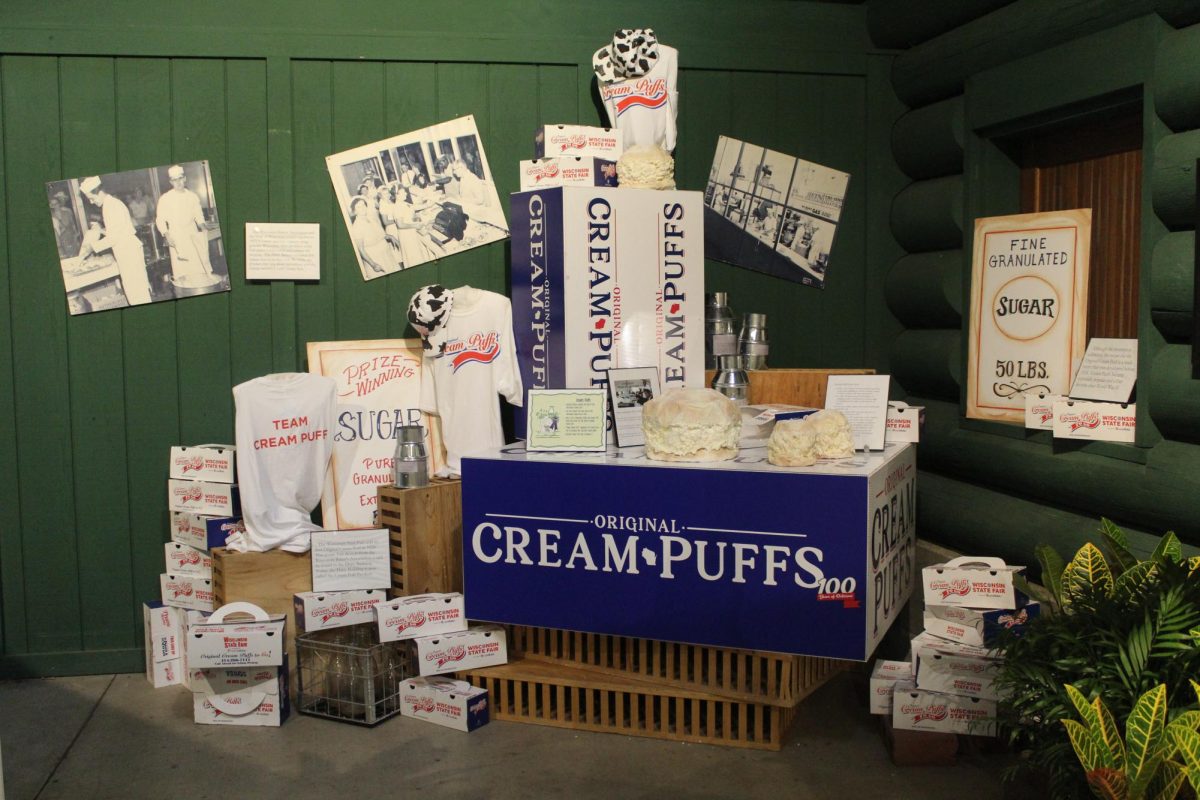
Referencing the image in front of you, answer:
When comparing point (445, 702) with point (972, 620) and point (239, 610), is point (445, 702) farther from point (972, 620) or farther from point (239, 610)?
point (972, 620)

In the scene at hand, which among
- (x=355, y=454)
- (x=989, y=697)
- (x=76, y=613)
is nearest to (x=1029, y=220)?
(x=989, y=697)

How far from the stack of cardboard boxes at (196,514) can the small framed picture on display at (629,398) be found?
1.48 m

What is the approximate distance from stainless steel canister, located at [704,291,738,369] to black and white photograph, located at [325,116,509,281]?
3.20 ft

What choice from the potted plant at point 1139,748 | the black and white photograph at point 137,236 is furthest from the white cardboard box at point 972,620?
the black and white photograph at point 137,236

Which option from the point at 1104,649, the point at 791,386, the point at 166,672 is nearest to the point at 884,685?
the point at 1104,649

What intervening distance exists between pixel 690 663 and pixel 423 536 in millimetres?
1039

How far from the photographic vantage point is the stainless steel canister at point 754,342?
4.22 m

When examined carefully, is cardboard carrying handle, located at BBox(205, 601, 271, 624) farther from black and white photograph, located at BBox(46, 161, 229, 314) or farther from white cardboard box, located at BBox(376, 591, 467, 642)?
black and white photograph, located at BBox(46, 161, 229, 314)

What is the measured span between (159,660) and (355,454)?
106 centimetres

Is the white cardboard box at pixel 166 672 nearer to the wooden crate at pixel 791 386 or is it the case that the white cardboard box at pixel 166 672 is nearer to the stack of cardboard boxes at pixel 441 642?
the stack of cardboard boxes at pixel 441 642

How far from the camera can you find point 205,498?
420 cm

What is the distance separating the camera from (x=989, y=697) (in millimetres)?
3285

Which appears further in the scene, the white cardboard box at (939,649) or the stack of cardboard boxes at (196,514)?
the stack of cardboard boxes at (196,514)

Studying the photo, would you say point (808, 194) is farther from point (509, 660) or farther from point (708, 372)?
point (509, 660)
